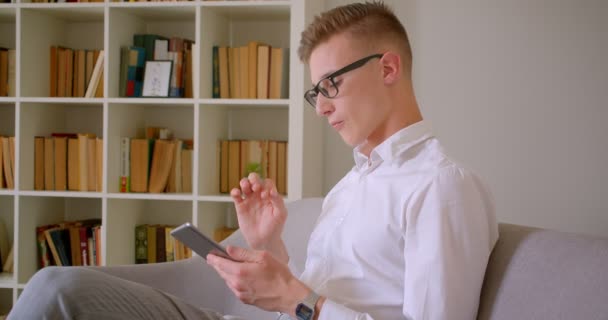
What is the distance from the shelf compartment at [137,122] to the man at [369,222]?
166 centimetres

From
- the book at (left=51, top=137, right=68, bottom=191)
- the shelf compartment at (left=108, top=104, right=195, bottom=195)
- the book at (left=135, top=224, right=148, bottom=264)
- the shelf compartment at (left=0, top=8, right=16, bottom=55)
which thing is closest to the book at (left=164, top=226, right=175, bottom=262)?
the book at (left=135, top=224, right=148, bottom=264)

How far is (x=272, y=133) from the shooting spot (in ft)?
11.4

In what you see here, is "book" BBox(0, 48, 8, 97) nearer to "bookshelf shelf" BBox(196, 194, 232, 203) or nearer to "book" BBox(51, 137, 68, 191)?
"book" BBox(51, 137, 68, 191)

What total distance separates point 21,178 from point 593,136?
260 centimetres

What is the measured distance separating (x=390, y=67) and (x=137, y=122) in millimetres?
2083

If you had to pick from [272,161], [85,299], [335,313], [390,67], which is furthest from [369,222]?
[272,161]

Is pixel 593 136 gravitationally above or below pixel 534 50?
below

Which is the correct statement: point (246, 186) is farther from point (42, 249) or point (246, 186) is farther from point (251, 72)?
point (42, 249)

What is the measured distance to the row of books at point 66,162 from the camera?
3355 millimetres

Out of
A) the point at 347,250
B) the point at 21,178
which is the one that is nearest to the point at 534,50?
the point at 347,250

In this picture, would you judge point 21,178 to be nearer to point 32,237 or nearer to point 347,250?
point 32,237

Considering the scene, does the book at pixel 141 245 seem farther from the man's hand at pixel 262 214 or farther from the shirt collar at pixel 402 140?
the shirt collar at pixel 402 140

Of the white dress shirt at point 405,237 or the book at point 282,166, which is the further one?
the book at point 282,166

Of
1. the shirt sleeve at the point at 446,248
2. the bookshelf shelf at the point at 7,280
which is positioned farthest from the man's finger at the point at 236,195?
the bookshelf shelf at the point at 7,280
